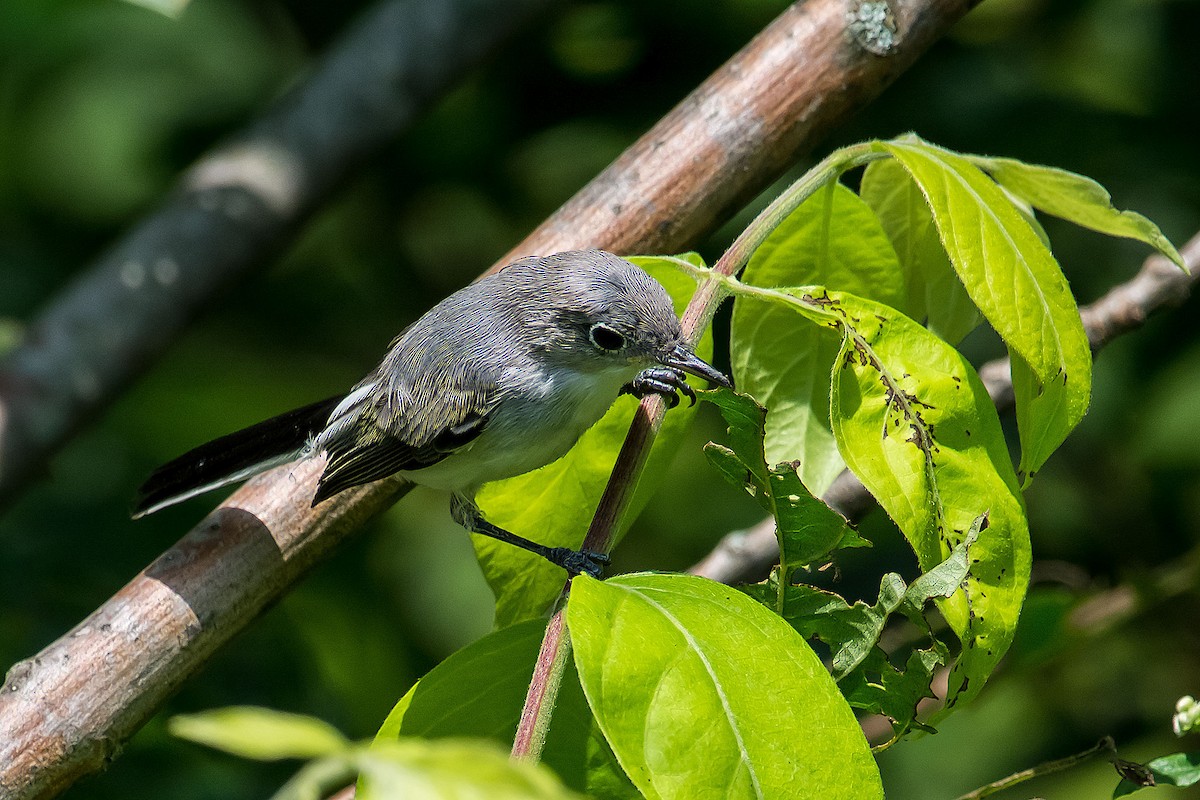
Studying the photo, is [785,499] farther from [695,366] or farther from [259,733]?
[259,733]

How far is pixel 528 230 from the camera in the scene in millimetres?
4621

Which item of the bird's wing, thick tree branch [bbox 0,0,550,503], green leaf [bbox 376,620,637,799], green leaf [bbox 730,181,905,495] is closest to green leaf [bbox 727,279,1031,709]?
green leaf [bbox 730,181,905,495]

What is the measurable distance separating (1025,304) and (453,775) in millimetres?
1131

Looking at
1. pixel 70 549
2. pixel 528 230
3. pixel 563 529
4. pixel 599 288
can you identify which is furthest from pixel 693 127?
pixel 70 549

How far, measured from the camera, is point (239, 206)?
12.3 feet

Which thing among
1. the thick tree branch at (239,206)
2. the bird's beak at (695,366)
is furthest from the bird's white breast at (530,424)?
the thick tree branch at (239,206)

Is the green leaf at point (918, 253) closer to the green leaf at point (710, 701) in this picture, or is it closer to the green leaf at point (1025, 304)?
the green leaf at point (1025, 304)

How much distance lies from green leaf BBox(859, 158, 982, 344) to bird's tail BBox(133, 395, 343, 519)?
4.71 feet

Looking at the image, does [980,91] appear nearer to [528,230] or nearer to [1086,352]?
[528,230]

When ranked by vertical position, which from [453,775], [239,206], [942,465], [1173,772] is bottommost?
[1173,772]

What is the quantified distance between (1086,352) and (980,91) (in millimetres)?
2469

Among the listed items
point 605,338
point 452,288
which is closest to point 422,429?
point 605,338

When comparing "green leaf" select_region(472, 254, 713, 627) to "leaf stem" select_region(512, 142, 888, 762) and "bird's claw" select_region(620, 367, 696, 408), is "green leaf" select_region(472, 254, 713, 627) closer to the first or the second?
"bird's claw" select_region(620, 367, 696, 408)

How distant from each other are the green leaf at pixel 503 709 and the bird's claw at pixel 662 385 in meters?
0.54
